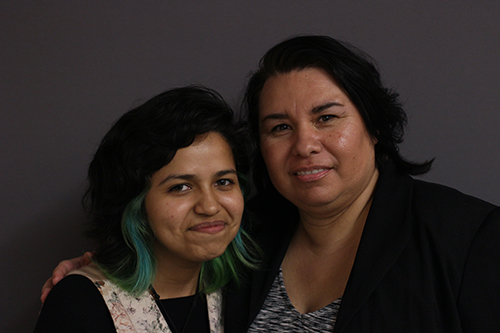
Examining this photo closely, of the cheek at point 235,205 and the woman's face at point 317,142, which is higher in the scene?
the woman's face at point 317,142

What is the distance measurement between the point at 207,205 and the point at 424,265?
0.74 metres

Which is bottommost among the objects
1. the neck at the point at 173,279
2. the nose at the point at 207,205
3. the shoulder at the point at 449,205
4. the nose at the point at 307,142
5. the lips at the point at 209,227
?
Answer: the neck at the point at 173,279

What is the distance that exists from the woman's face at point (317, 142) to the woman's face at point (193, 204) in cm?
23

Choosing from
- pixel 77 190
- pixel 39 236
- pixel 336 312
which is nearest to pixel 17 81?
pixel 77 190

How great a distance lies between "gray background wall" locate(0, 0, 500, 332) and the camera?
2186 mm

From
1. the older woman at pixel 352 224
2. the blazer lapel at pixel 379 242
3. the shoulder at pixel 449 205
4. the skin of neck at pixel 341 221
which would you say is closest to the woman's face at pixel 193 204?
the older woman at pixel 352 224

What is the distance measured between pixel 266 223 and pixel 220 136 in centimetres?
51

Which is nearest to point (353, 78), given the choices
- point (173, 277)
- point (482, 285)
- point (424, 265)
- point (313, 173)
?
point (313, 173)

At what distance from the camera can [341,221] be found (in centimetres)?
190

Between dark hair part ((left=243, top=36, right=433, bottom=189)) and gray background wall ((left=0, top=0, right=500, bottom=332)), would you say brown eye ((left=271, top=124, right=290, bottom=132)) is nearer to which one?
dark hair part ((left=243, top=36, right=433, bottom=189))

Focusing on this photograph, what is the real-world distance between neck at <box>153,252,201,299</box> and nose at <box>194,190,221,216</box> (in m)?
0.32

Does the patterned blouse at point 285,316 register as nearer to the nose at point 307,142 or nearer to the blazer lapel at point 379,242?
the blazer lapel at point 379,242

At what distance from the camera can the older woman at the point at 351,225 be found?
4.96 ft

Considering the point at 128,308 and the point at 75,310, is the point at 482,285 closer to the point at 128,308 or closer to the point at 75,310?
the point at 128,308
